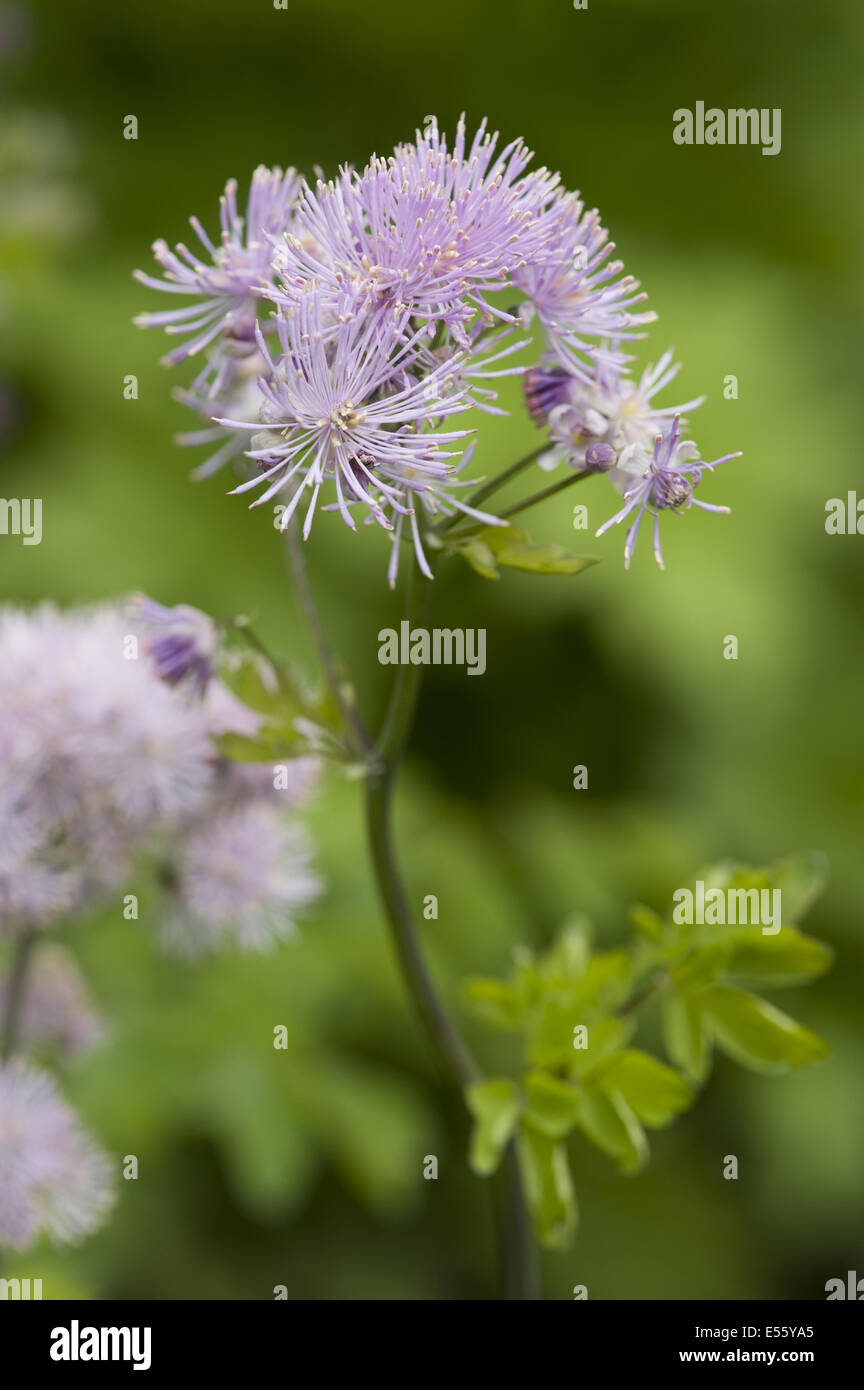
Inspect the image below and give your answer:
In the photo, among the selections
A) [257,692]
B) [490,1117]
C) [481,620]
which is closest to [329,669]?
[257,692]

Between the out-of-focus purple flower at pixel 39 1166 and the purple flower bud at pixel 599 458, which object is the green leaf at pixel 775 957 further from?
the out-of-focus purple flower at pixel 39 1166

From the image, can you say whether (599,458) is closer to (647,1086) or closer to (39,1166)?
(647,1086)

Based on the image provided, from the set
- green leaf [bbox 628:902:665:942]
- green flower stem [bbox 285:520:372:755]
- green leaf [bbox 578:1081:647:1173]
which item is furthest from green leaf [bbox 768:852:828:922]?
green flower stem [bbox 285:520:372:755]

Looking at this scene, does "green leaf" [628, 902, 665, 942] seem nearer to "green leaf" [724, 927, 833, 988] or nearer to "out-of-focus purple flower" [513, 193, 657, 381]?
"green leaf" [724, 927, 833, 988]

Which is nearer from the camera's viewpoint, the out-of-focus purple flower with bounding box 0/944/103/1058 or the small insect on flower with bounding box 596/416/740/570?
the small insect on flower with bounding box 596/416/740/570

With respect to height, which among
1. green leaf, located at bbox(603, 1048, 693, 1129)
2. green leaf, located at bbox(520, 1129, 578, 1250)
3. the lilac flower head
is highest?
the lilac flower head
